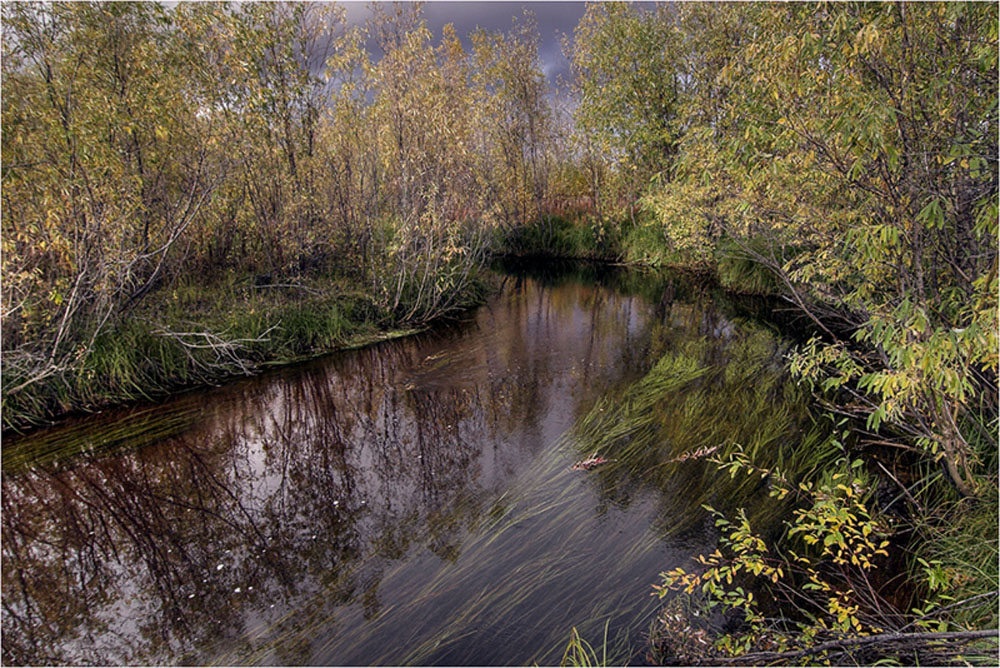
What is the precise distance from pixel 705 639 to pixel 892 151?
3523 mm

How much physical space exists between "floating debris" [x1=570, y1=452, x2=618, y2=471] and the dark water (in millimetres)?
151

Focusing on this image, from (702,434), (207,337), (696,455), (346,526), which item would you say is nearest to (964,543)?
(696,455)

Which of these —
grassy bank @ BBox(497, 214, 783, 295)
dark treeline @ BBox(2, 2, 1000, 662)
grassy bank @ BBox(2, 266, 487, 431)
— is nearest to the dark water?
grassy bank @ BBox(2, 266, 487, 431)

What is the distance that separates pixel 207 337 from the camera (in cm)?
859

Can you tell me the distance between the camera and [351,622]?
3799 millimetres

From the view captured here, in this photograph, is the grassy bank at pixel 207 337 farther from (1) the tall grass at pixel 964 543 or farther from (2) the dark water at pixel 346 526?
(1) the tall grass at pixel 964 543

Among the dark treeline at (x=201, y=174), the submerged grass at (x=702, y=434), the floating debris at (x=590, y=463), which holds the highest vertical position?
the dark treeline at (x=201, y=174)

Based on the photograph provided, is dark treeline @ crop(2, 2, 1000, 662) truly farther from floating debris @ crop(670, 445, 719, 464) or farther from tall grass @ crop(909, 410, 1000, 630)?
floating debris @ crop(670, 445, 719, 464)

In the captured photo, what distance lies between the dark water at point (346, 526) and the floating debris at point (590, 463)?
5.9 inches

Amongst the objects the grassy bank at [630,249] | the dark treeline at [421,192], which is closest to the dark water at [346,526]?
the dark treeline at [421,192]

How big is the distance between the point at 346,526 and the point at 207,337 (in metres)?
5.25

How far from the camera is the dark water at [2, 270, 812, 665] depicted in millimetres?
3725

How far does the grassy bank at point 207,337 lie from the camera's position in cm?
753

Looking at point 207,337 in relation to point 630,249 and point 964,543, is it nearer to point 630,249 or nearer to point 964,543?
point 964,543
